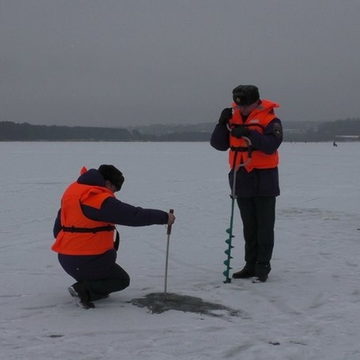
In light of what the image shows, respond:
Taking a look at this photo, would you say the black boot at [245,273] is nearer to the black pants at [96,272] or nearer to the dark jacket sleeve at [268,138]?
the dark jacket sleeve at [268,138]

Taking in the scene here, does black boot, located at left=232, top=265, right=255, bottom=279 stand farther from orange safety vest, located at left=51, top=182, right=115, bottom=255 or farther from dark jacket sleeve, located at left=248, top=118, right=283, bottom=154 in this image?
orange safety vest, located at left=51, top=182, right=115, bottom=255

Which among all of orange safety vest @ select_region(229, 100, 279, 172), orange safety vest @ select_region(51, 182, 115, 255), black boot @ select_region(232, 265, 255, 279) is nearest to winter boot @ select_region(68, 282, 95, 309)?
orange safety vest @ select_region(51, 182, 115, 255)

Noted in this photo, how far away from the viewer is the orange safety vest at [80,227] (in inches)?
176

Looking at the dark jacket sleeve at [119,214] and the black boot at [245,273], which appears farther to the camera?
the black boot at [245,273]

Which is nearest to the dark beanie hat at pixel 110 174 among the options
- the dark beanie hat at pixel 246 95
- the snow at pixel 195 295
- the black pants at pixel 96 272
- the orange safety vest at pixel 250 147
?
the black pants at pixel 96 272

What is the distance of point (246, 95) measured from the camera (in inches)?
208

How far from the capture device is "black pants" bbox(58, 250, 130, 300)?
457 centimetres

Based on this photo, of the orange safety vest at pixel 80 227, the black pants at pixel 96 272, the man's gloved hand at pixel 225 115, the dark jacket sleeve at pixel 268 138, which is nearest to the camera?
the orange safety vest at pixel 80 227

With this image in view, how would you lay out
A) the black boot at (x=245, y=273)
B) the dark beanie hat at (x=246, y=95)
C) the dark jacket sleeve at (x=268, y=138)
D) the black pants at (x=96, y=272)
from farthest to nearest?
1. the black boot at (x=245, y=273)
2. the dark beanie hat at (x=246, y=95)
3. the dark jacket sleeve at (x=268, y=138)
4. the black pants at (x=96, y=272)

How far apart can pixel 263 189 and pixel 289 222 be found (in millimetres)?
4100

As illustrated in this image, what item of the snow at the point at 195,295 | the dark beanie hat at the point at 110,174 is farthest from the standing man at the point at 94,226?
the snow at the point at 195,295

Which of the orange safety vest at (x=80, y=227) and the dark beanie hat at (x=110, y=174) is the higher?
the dark beanie hat at (x=110, y=174)

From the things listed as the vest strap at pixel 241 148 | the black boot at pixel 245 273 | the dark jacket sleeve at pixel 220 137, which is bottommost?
the black boot at pixel 245 273

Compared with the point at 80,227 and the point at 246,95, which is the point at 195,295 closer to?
the point at 80,227
